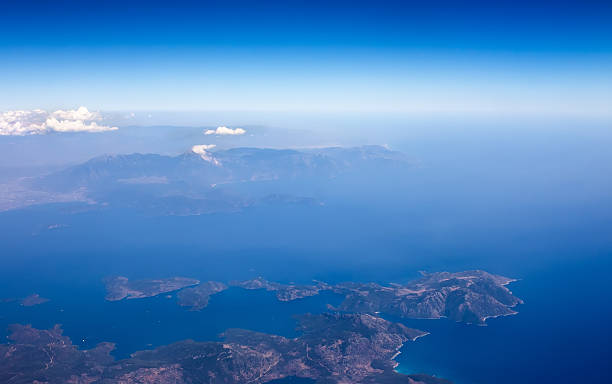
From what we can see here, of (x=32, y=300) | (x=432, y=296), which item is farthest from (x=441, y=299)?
(x=32, y=300)

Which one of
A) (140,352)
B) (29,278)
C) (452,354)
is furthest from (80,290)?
(452,354)

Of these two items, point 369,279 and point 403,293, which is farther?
point 369,279

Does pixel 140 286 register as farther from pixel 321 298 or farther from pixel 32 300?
pixel 321 298

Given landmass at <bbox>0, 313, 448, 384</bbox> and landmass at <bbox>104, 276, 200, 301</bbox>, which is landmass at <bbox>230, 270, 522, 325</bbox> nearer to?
landmass at <bbox>0, 313, 448, 384</bbox>

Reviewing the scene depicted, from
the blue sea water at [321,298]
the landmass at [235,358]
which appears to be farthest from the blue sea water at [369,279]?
the landmass at [235,358]

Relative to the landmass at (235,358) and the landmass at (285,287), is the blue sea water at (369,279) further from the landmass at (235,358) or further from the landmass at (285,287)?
the landmass at (235,358)

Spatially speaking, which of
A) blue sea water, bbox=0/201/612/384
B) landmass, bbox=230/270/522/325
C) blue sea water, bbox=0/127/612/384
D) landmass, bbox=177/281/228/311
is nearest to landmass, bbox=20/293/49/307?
blue sea water, bbox=0/201/612/384

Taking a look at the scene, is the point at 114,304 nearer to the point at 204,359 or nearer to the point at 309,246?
the point at 204,359
